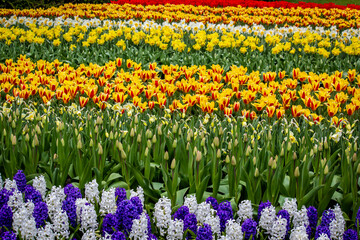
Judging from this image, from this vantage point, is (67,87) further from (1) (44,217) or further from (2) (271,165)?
(2) (271,165)

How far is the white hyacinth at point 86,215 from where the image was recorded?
2.12m

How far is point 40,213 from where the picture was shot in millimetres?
2148

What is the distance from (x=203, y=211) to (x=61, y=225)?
775mm

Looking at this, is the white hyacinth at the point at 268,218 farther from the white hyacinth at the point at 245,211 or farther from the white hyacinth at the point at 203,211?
the white hyacinth at the point at 203,211

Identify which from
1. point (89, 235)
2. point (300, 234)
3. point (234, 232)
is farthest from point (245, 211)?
point (89, 235)

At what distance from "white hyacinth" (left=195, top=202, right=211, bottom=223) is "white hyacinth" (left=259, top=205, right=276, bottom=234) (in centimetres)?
30

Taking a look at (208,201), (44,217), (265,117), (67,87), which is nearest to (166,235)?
(208,201)

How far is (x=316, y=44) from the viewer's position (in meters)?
7.71

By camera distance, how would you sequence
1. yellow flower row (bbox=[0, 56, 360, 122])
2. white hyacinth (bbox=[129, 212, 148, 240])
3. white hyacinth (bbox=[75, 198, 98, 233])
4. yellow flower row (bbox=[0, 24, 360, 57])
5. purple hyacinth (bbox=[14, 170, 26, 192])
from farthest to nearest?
yellow flower row (bbox=[0, 24, 360, 57])
yellow flower row (bbox=[0, 56, 360, 122])
purple hyacinth (bbox=[14, 170, 26, 192])
white hyacinth (bbox=[75, 198, 98, 233])
white hyacinth (bbox=[129, 212, 148, 240])

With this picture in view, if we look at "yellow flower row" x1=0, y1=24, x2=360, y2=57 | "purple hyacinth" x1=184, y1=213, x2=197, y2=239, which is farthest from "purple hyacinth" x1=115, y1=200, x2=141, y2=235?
"yellow flower row" x1=0, y1=24, x2=360, y2=57

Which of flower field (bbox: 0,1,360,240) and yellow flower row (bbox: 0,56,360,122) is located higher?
yellow flower row (bbox: 0,56,360,122)

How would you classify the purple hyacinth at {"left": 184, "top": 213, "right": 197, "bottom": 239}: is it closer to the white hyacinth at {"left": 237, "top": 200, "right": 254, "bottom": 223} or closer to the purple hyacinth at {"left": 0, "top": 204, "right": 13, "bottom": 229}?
the white hyacinth at {"left": 237, "top": 200, "right": 254, "bottom": 223}

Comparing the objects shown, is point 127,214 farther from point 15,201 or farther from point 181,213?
point 15,201

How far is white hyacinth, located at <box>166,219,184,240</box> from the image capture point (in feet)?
6.58
